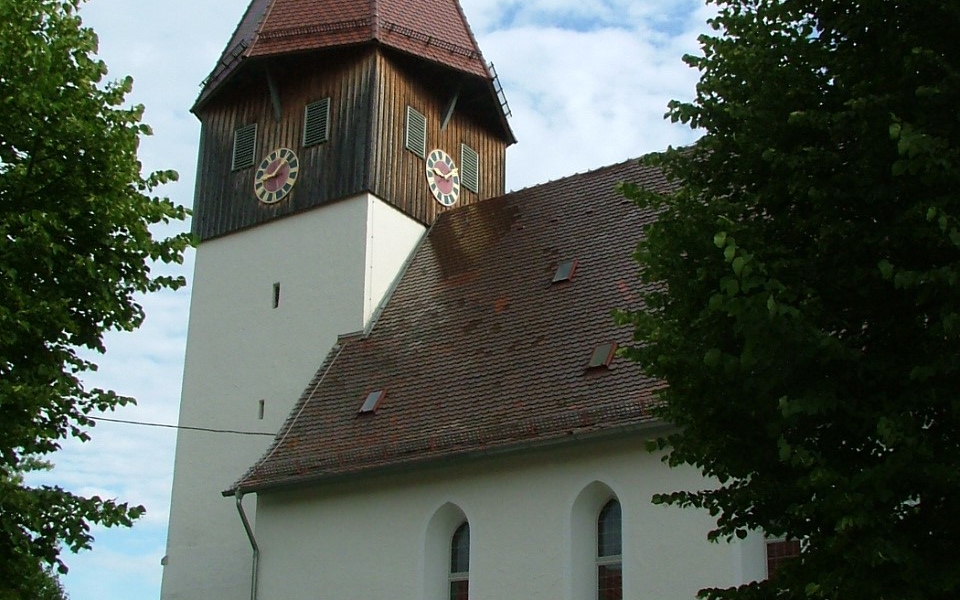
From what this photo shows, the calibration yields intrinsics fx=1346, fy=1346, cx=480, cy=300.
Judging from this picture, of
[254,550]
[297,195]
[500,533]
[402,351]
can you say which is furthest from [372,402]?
[297,195]

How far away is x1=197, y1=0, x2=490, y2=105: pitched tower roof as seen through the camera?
890 inches

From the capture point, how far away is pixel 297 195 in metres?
22.2

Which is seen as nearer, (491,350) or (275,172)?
(491,350)

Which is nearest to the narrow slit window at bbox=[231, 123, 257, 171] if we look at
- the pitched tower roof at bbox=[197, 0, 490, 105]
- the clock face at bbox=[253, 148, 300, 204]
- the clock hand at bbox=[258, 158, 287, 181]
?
the clock face at bbox=[253, 148, 300, 204]

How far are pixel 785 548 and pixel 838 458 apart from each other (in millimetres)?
6297

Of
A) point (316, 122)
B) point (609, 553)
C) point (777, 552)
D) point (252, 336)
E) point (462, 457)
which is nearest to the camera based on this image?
point (777, 552)

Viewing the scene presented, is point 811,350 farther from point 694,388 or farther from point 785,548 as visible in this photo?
point 785,548

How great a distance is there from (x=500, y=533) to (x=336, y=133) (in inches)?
337

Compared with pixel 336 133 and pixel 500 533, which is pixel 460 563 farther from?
pixel 336 133

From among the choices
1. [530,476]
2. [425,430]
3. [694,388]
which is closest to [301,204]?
[425,430]

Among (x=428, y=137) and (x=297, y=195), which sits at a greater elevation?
(x=428, y=137)

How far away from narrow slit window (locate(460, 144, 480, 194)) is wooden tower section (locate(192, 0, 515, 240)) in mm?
24

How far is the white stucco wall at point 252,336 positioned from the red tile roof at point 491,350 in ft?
2.11

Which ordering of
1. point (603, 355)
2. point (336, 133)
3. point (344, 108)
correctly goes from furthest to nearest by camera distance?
point (344, 108), point (336, 133), point (603, 355)
